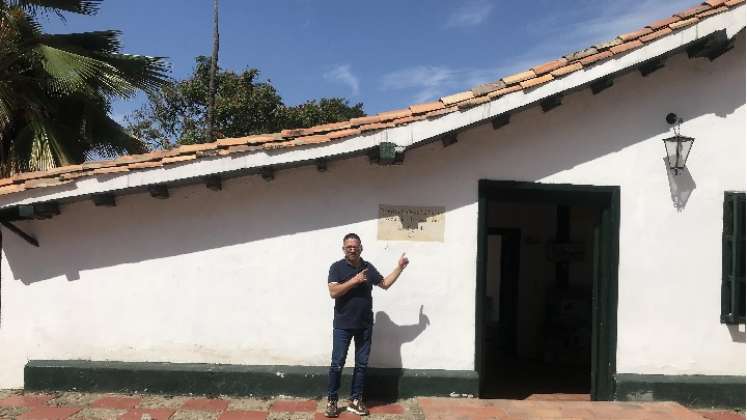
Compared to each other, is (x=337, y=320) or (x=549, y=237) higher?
(x=549, y=237)

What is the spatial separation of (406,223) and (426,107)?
117cm

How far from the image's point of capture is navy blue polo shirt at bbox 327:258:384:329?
15.9 feet

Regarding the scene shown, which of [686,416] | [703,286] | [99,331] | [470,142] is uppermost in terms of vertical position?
[470,142]

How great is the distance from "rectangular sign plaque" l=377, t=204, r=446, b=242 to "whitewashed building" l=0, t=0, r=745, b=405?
0.01 m

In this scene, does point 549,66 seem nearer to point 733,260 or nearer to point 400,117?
point 400,117

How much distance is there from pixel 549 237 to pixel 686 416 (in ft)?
13.4

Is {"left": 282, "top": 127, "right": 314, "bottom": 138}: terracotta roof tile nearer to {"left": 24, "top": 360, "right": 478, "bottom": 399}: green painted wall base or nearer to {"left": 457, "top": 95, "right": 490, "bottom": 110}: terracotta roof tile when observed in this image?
{"left": 457, "top": 95, "right": 490, "bottom": 110}: terracotta roof tile

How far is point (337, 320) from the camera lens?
4.90 m

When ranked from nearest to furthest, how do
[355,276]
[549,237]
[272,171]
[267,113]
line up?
[355,276]
[272,171]
[549,237]
[267,113]

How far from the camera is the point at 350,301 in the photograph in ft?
15.9

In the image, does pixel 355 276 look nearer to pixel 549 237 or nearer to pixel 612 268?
pixel 612 268

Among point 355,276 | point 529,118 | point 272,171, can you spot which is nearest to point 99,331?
point 272,171

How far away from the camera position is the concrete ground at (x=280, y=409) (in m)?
4.85

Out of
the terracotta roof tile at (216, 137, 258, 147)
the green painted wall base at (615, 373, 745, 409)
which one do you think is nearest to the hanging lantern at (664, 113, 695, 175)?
the green painted wall base at (615, 373, 745, 409)
